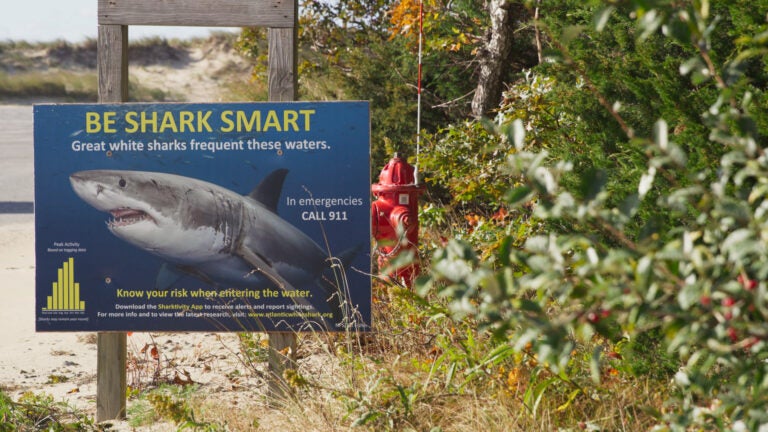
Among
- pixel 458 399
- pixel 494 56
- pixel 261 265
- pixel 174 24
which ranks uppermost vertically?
pixel 494 56

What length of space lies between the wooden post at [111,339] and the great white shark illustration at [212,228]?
0.44 metres

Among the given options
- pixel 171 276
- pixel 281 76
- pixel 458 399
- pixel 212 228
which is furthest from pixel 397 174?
pixel 458 399

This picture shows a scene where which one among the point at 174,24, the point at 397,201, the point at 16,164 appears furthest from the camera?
the point at 16,164

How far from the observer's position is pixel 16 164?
19.8m

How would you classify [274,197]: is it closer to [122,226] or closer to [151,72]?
[122,226]

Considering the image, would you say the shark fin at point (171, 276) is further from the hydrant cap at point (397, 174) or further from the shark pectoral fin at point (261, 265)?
the hydrant cap at point (397, 174)

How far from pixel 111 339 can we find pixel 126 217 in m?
0.62

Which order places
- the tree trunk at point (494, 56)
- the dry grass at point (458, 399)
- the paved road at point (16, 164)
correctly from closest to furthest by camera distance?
the dry grass at point (458, 399), the tree trunk at point (494, 56), the paved road at point (16, 164)

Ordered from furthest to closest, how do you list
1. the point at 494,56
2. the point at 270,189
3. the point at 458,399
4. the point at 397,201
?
the point at 494,56 → the point at 397,201 → the point at 270,189 → the point at 458,399

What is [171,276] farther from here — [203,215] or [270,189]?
[270,189]

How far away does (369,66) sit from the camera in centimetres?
1070

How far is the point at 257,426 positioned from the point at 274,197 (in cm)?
109

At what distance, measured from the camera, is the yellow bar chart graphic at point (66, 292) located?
4.57 m

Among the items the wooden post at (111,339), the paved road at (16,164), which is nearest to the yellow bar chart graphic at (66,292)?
the wooden post at (111,339)
